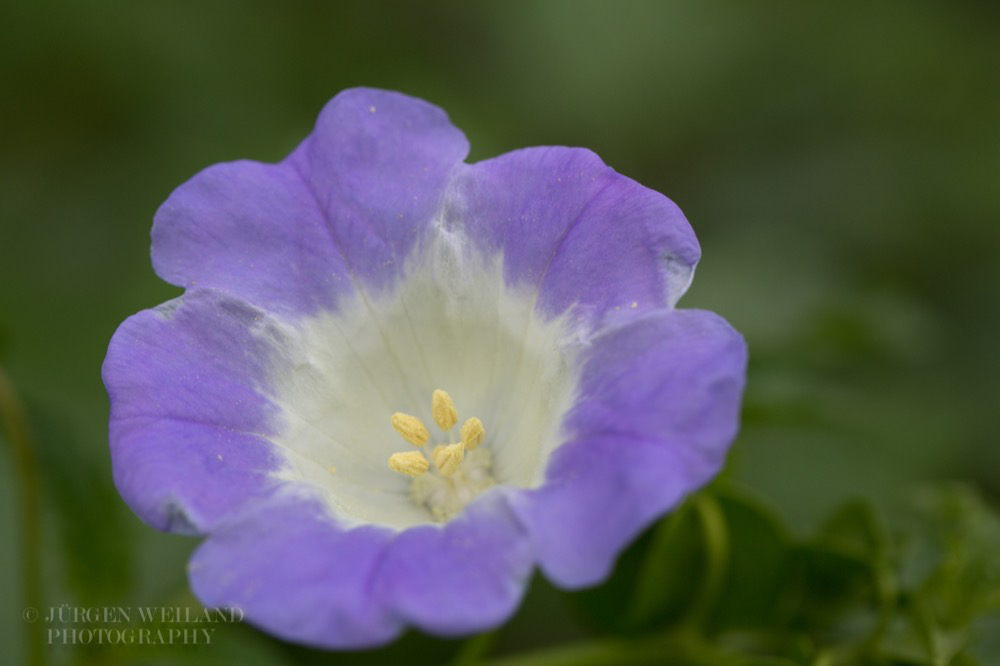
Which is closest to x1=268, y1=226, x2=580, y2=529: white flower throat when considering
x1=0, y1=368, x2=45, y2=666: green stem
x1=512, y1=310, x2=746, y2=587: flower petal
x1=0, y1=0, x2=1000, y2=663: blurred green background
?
x1=512, y1=310, x2=746, y2=587: flower petal

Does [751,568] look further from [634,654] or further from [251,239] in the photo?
[251,239]

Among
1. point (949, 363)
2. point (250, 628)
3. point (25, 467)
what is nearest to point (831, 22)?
point (949, 363)

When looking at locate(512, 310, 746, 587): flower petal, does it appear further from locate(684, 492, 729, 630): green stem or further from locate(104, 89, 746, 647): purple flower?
locate(684, 492, 729, 630): green stem

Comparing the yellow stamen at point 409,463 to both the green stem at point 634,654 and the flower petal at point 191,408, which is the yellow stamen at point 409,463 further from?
the green stem at point 634,654

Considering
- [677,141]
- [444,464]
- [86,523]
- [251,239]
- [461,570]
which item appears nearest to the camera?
[461,570]

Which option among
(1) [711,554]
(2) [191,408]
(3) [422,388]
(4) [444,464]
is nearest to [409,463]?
(4) [444,464]

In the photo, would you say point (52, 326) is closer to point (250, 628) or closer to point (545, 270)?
point (250, 628)
